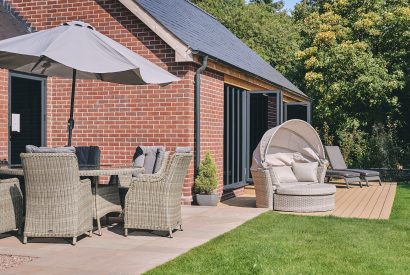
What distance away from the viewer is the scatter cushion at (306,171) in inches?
460

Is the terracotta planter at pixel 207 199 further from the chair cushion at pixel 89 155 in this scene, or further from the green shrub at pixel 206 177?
the chair cushion at pixel 89 155

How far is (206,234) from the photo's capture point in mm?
7727

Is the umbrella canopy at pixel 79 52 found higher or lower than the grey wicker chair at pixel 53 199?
higher

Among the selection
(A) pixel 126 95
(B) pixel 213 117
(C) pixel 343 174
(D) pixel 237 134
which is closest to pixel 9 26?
(A) pixel 126 95

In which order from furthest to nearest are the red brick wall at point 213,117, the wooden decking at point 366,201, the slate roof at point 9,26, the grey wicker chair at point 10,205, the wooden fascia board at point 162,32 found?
1. the red brick wall at point 213,117
2. the slate roof at point 9,26
3. the wooden fascia board at point 162,32
4. the wooden decking at point 366,201
5. the grey wicker chair at point 10,205

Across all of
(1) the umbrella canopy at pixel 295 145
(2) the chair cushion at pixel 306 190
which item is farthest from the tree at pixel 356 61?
(2) the chair cushion at pixel 306 190

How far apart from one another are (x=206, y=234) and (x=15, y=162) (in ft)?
17.8

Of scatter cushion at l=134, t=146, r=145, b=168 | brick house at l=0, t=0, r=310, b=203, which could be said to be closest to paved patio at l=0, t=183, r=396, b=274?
scatter cushion at l=134, t=146, r=145, b=168

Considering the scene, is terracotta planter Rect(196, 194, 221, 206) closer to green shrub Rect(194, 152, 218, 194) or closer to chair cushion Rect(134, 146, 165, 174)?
green shrub Rect(194, 152, 218, 194)

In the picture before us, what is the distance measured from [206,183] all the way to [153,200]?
3.42 meters

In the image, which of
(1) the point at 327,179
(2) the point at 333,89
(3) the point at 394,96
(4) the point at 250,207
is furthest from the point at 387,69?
(4) the point at 250,207

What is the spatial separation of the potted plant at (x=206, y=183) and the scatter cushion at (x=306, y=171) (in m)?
1.95

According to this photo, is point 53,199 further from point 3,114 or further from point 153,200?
point 3,114

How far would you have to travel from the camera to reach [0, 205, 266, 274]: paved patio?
5.69 meters
